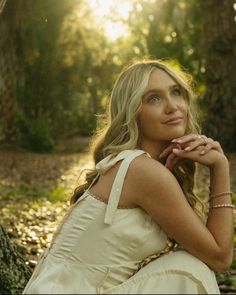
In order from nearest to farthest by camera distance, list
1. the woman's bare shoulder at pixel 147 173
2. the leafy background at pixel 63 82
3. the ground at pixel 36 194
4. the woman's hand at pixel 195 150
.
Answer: the woman's bare shoulder at pixel 147 173 < the woman's hand at pixel 195 150 < the ground at pixel 36 194 < the leafy background at pixel 63 82

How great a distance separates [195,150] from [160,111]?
246mm

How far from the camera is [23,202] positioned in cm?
966

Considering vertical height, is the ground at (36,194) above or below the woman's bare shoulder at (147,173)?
below

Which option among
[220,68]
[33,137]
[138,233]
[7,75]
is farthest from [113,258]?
[33,137]

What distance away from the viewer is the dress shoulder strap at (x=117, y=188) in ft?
9.04

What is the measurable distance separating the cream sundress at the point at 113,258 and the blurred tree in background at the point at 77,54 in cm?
804

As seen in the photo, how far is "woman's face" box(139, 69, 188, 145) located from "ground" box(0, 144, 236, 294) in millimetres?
505

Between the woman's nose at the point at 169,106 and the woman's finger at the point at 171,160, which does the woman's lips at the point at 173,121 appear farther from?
the woman's finger at the point at 171,160

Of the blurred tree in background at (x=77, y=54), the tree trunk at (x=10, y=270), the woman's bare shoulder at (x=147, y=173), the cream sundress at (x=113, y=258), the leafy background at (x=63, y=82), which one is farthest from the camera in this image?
the blurred tree in background at (x=77, y=54)

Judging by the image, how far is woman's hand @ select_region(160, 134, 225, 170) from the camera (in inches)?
119

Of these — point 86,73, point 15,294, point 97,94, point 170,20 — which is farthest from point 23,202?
point 97,94

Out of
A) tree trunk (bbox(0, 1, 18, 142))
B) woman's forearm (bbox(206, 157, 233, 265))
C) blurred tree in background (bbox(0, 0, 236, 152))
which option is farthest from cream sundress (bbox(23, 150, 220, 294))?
tree trunk (bbox(0, 1, 18, 142))

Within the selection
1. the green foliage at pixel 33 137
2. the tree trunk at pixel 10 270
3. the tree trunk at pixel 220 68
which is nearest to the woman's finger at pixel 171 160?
the tree trunk at pixel 10 270

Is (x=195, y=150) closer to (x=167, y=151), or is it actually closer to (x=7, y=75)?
(x=167, y=151)
